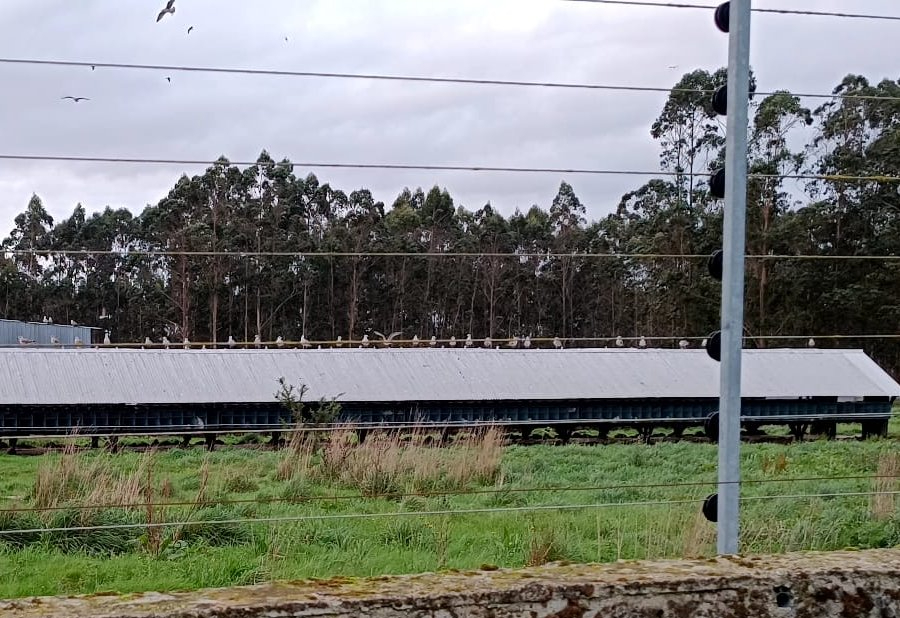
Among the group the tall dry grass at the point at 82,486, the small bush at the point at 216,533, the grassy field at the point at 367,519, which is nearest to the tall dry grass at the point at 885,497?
the grassy field at the point at 367,519

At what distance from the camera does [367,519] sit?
8.60m

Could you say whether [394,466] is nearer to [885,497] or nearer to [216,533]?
[216,533]

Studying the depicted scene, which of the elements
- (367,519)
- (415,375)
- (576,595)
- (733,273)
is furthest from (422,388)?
(576,595)

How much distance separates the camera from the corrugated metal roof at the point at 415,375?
1811cm

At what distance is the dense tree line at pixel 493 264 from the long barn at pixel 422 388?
1102 centimetres

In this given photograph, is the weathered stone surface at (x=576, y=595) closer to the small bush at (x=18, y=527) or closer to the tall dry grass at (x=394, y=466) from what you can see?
the small bush at (x=18, y=527)

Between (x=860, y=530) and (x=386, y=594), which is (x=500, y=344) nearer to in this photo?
(x=860, y=530)

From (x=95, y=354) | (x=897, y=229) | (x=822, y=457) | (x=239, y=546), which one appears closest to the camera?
(x=239, y=546)

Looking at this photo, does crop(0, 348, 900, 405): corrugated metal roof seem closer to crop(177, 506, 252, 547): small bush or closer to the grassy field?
the grassy field

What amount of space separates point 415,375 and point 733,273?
1588cm

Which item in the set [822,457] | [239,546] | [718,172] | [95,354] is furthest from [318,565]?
[95,354]

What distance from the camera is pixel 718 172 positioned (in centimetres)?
455

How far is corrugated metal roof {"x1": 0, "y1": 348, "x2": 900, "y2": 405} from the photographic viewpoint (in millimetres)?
18109

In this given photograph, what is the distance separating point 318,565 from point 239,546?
3.67 ft
